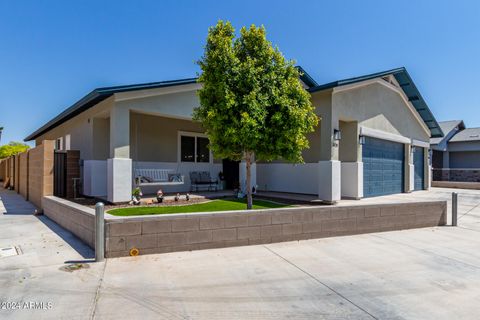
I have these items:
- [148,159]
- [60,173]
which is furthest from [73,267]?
[148,159]

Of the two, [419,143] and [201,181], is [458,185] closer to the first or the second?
[419,143]

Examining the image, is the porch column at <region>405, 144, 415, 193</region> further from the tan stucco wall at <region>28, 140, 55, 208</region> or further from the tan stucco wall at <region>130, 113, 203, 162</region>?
the tan stucco wall at <region>28, 140, 55, 208</region>

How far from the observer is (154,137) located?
522 inches

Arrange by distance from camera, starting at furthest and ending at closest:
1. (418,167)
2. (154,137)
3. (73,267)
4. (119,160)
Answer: (418,167) < (154,137) < (119,160) < (73,267)

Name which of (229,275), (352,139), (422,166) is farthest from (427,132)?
(229,275)

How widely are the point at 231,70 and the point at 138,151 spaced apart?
6.89 metres

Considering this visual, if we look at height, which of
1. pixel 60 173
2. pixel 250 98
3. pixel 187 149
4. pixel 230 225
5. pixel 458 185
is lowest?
pixel 458 185

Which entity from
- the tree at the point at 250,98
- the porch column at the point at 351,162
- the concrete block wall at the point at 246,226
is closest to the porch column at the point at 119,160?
the tree at the point at 250,98

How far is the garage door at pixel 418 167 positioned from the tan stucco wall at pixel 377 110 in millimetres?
1180

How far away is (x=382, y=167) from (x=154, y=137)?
1130cm

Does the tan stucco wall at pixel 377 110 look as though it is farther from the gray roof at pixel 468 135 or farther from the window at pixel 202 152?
the gray roof at pixel 468 135

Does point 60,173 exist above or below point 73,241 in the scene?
above

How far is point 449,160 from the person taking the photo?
27.4 m

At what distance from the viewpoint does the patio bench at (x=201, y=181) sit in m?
13.6
